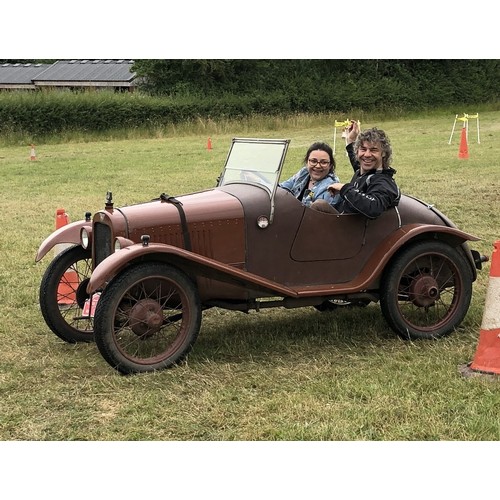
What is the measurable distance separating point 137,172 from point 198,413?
44.6 ft

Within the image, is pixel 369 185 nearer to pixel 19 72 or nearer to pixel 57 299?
pixel 57 299

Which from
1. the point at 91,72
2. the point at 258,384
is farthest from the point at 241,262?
the point at 91,72

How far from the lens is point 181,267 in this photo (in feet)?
16.6

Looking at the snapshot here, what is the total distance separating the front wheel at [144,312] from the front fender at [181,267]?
77 millimetres

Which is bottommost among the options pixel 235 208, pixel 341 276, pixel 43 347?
pixel 43 347

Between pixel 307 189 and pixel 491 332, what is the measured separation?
2.02m

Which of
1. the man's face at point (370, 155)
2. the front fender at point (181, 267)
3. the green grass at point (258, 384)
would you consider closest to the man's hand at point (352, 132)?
the man's face at point (370, 155)

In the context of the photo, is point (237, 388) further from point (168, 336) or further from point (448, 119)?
point (448, 119)

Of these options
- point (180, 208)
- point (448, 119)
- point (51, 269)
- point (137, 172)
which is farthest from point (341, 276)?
point (448, 119)

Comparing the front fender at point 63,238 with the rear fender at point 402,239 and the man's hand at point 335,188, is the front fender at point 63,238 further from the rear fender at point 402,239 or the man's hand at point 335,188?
the rear fender at point 402,239

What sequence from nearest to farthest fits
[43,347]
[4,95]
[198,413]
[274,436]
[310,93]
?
[274,436] < [198,413] < [43,347] < [4,95] < [310,93]

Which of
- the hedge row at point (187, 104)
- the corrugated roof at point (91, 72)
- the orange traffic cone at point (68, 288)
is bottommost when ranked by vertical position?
the orange traffic cone at point (68, 288)

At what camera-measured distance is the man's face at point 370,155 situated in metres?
5.67

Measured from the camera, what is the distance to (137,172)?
57.0ft
